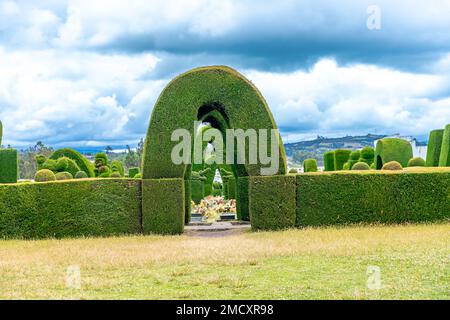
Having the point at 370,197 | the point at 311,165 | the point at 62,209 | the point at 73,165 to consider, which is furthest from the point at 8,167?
the point at 311,165

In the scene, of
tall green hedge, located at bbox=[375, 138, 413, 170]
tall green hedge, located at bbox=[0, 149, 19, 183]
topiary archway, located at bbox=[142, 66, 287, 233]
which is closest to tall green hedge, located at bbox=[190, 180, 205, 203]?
tall green hedge, located at bbox=[375, 138, 413, 170]

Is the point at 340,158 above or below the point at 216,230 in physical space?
above

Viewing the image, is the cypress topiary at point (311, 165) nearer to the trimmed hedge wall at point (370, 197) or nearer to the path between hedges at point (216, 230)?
the path between hedges at point (216, 230)

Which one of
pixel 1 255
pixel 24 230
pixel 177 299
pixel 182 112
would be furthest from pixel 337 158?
pixel 177 299

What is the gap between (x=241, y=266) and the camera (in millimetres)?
10125

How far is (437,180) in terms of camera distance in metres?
16.4

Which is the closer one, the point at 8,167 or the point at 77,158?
the point at 8,167

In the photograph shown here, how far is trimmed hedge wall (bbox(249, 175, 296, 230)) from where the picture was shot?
16.0 m

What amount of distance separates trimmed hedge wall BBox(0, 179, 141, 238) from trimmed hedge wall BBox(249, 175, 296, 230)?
4279 mm

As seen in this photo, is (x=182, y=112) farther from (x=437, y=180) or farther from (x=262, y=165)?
(x=437, y=180)

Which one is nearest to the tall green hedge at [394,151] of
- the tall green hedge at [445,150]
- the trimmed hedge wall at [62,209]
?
the tall green hedge at [445,150]

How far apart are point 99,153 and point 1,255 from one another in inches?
969

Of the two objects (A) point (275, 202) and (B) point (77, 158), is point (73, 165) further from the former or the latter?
(A) point (275, 202)

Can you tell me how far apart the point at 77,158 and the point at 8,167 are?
522 inches
